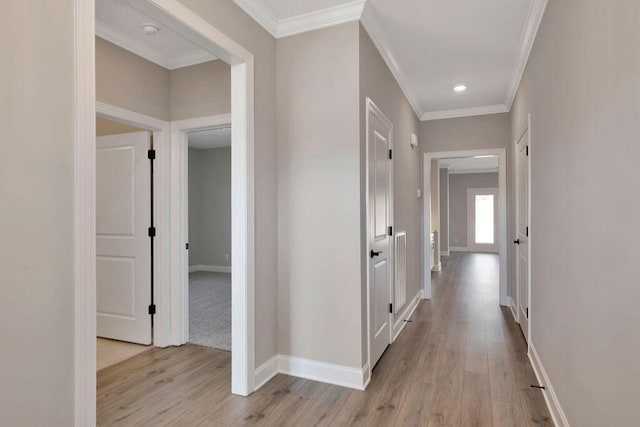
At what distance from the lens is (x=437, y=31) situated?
2.92 metres

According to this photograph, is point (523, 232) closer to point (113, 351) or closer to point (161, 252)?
point (161, 252)

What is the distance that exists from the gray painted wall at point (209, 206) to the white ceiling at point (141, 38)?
436 centimetres

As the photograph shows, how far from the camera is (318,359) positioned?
263 centimetres

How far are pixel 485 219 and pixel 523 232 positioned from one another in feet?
28.5

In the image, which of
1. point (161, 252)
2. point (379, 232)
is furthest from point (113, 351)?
point (379, 232)

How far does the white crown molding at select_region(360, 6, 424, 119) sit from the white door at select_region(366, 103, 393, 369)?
57 centimetres

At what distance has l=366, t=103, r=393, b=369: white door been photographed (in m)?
2.77

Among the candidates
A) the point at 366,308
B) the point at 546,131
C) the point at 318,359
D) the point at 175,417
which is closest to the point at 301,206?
the point at 366,308

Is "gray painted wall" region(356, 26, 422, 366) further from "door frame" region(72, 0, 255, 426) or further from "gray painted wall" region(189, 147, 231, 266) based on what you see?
"gray painted wall" region(189, 147, 231, 266)

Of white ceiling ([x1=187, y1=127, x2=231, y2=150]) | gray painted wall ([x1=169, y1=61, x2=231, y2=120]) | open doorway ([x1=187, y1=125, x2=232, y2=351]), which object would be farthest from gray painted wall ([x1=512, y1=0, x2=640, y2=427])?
open doorway ([x1=187, y1=125, x2=232, y2=351])

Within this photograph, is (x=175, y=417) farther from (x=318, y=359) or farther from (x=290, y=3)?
(x=290, y=3)

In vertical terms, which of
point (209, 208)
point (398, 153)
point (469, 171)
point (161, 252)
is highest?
point (469, 171)

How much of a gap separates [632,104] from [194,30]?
6.67 feet

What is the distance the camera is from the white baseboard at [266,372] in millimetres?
2511
